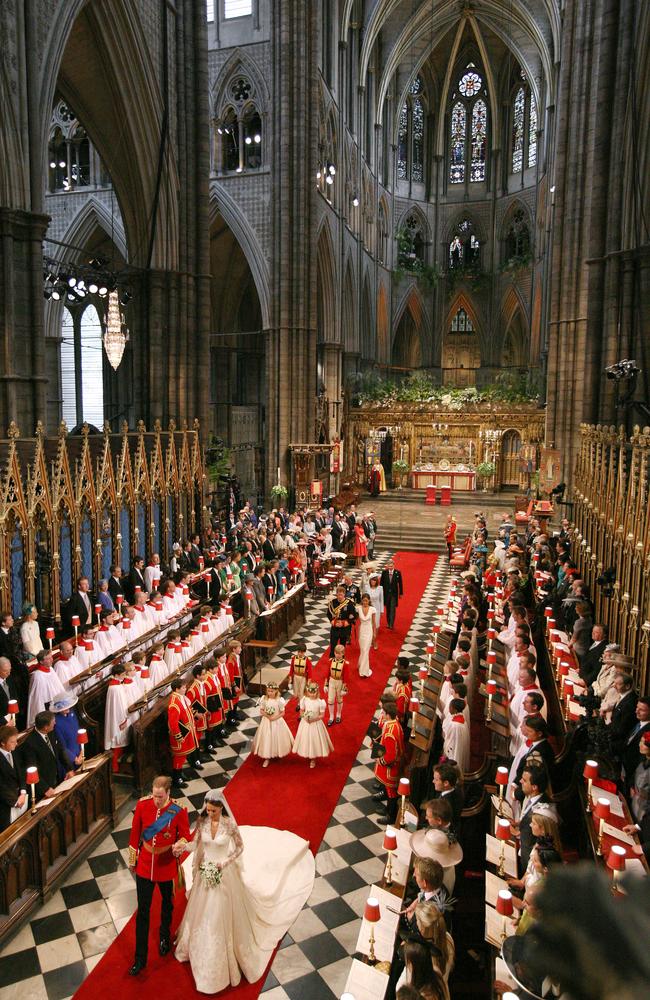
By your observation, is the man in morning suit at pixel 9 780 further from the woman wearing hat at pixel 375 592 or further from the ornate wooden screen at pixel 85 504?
the woman wearing hat at pixel 375 592

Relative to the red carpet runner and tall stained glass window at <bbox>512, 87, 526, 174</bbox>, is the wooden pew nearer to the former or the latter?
the red carpet runner

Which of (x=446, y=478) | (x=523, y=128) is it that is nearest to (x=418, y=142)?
(x=523, y=128)

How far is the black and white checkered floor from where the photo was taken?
5439 mm

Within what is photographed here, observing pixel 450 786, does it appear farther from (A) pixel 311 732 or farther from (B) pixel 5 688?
(B) pixel 5 688

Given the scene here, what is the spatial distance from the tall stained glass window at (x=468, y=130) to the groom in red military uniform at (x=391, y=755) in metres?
44.9

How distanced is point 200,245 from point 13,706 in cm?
1497

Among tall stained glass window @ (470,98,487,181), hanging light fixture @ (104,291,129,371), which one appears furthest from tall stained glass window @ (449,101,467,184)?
hanging light fixture @ (104,291,129,371)

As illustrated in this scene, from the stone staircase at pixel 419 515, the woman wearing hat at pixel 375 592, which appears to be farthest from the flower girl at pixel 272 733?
the stone staircase at pixel 419 515

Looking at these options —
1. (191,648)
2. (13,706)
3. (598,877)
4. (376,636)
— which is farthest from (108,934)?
(376,636)

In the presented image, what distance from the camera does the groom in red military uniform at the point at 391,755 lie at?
768cm

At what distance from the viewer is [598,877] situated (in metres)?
0.92

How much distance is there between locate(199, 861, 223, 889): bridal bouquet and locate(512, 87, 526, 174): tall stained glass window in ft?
151

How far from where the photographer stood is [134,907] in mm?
6312

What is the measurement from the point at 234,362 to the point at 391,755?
29168 mm
